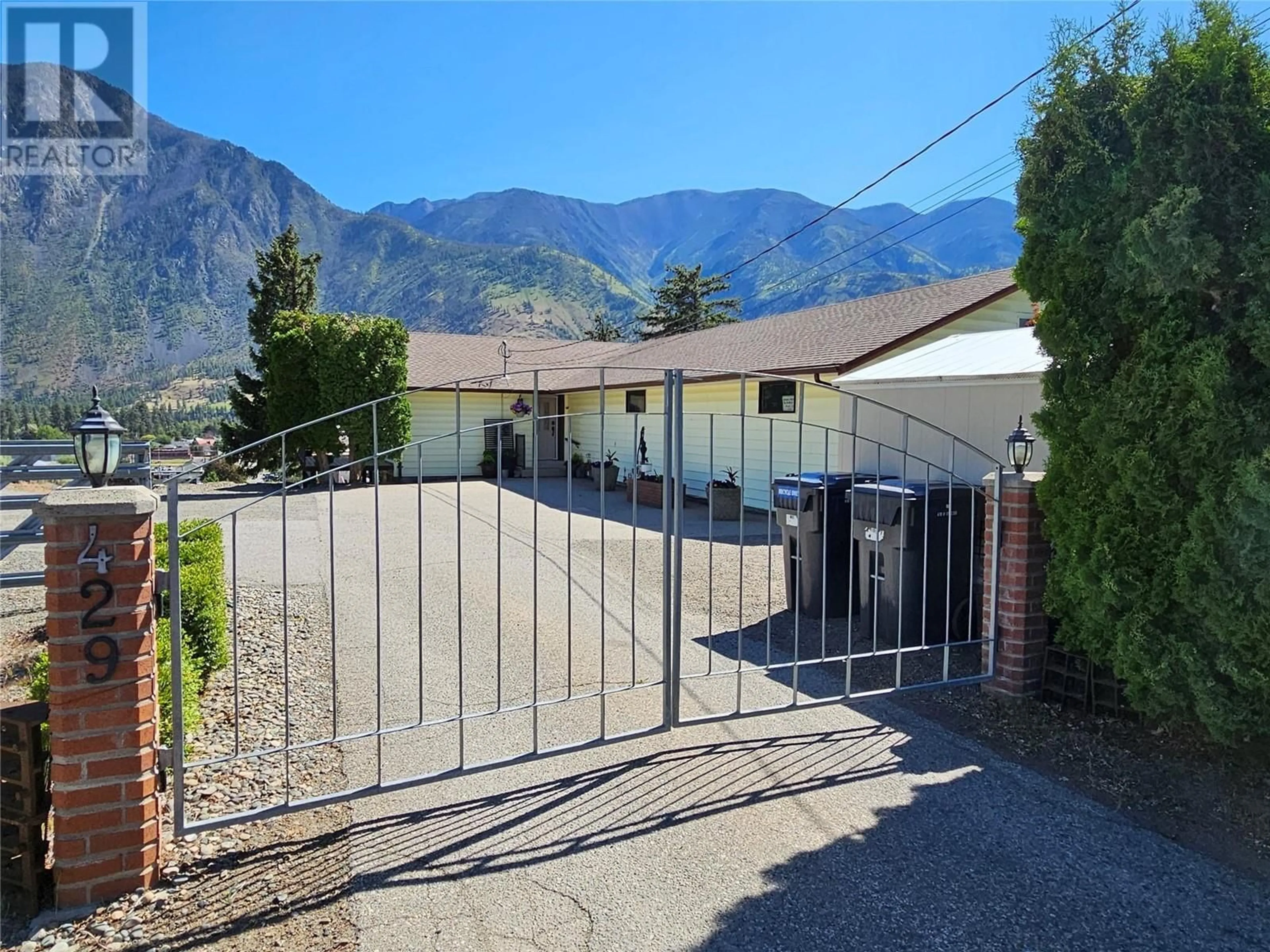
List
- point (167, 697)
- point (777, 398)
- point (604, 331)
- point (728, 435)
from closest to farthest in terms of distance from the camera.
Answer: point (167, 697), point (777, 398), point (728, 435), point (604, 331)

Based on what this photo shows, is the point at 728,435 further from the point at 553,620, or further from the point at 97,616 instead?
the point at 97,616

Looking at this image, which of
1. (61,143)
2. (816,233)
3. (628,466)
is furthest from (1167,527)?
(816,233)

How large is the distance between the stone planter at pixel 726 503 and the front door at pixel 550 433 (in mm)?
10243

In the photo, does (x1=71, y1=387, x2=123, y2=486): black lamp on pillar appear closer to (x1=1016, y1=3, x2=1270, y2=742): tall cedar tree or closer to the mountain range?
(x1=1016, y1=3, x2=1270, y2=742): tall cedar tree

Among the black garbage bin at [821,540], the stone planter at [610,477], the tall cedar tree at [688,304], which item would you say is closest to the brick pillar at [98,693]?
the black garbage bin at [821,540]

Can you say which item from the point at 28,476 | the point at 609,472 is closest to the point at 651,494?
the point at 609,472

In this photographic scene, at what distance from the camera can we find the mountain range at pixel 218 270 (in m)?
66.4

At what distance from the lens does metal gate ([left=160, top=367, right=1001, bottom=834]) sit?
11.9 ft

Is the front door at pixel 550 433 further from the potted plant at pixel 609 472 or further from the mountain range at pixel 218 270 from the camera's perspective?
the mountain range at pixel 218 270

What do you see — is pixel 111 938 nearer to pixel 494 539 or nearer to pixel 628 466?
pixel 494 539

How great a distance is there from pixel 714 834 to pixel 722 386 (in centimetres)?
1342

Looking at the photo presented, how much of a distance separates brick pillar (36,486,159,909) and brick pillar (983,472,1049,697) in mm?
4417

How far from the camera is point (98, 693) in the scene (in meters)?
2.64

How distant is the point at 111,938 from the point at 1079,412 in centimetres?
480
